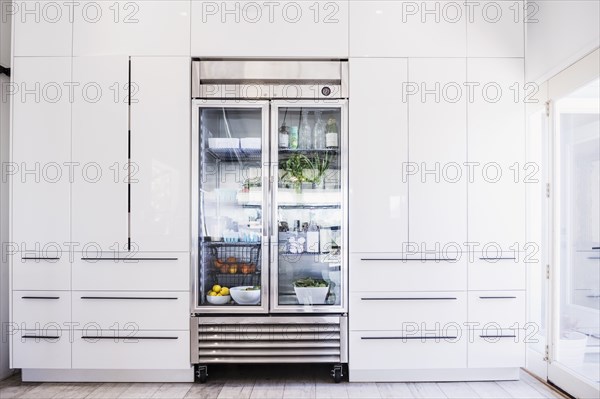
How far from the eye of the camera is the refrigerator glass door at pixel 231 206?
2982mm

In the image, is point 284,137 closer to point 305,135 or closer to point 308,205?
point 305,135

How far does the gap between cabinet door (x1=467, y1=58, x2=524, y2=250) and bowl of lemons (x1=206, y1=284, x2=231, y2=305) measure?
1.63m

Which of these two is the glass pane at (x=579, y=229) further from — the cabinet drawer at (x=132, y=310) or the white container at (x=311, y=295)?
the cabinet drawer at (x=132, y=310)

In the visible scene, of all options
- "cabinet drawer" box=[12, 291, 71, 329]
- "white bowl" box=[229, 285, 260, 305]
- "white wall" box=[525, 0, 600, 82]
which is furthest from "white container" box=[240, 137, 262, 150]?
"white wall" box=[525, 0, 600, 82]

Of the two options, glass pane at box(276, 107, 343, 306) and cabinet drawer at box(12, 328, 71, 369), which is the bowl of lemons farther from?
cabinet drawer at box(12, 328, 71, 369)

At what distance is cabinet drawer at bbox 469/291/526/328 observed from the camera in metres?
2.97

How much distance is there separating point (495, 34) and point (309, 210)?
1.66m

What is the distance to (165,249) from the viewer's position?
2941 millimetres

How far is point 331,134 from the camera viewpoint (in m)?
3.09

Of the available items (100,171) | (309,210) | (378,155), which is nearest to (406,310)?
(309,210)

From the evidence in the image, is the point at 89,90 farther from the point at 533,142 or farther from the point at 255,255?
the point at 533,142

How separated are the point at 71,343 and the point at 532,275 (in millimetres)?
3140

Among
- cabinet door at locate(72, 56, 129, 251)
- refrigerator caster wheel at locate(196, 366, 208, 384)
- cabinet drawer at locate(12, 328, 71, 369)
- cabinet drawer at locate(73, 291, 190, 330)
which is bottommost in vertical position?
refrigerator caster wheel at locate(196, 366, 208, 384)

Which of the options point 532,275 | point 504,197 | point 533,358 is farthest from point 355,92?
point 533,358
